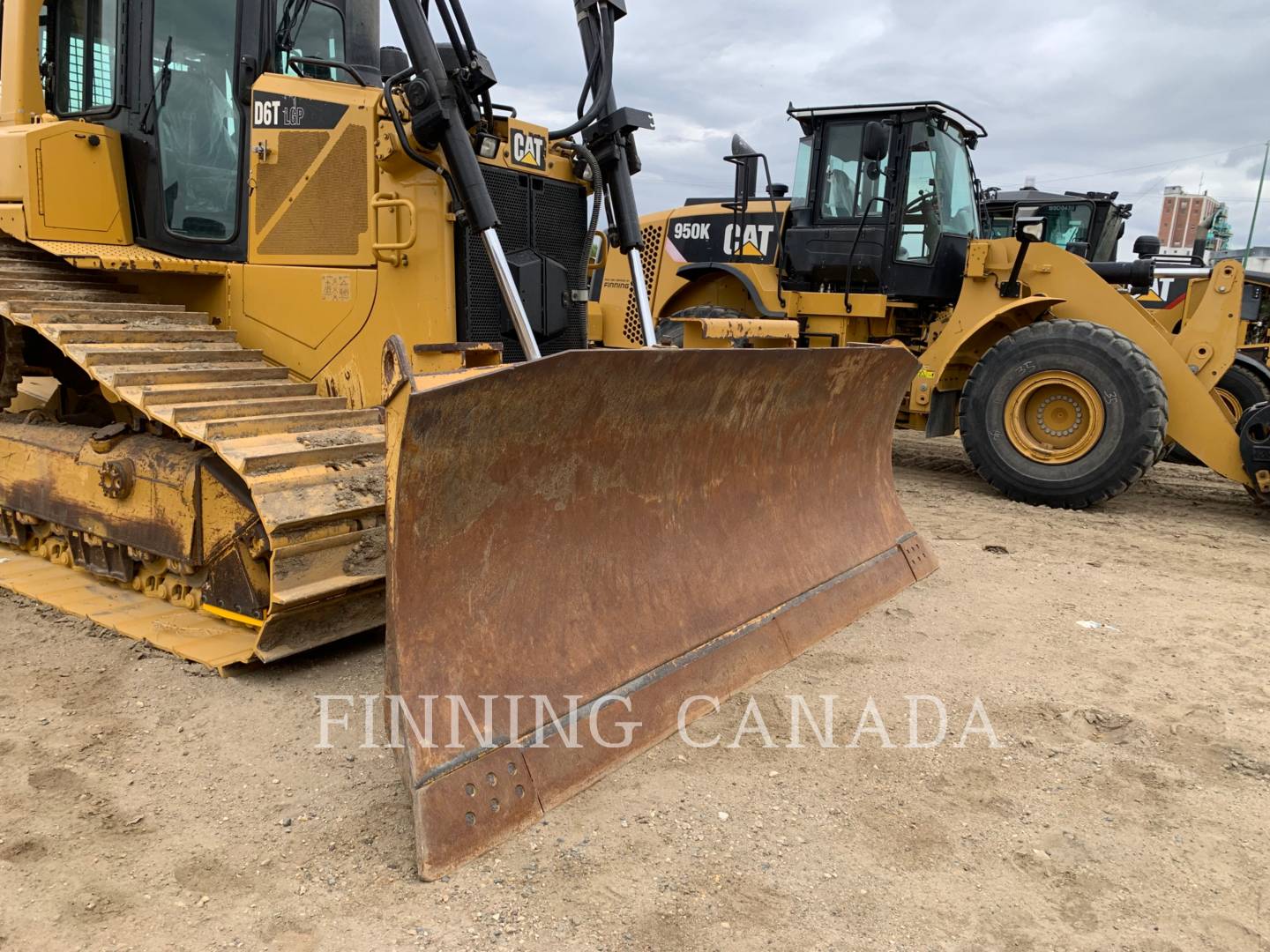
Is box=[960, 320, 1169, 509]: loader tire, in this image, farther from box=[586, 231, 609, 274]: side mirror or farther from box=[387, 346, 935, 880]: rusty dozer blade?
box=[586, 231, 609, 274]: side mirror

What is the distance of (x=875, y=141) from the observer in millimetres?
7168

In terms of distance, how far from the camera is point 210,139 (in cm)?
425

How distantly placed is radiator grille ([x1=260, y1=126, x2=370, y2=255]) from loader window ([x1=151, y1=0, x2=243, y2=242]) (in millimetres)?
403

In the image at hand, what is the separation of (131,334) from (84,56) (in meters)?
1.73

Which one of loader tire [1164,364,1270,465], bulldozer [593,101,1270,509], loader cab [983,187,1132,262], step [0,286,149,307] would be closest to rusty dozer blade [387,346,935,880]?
bulldozer [593,101,1270,509]

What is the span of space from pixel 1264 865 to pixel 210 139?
4.67m

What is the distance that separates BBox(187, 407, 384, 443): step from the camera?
321 centimetres

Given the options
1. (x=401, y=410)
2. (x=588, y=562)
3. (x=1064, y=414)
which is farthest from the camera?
(x=1064, y=414)

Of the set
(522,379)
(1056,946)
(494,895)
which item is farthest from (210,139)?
(1056,946)

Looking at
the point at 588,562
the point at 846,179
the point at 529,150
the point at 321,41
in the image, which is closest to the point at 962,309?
the point at 846,179

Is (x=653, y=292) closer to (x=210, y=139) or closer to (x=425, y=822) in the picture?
(x=210, y=139)

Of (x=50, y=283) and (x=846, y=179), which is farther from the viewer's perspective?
(x=846, y=179)

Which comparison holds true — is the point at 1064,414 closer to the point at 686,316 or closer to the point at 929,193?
the point at 929,193

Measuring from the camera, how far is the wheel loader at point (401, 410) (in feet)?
8.23
